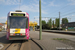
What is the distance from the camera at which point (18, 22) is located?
9.91 metres

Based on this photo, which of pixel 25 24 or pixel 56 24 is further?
pixel 56 24

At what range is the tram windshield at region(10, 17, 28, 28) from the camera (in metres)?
9.82

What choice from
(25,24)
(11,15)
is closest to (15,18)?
(11,15)

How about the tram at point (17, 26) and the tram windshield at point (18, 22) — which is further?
the tram windshield at point (18, 22)

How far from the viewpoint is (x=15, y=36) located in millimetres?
9781

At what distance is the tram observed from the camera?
9.72 metres

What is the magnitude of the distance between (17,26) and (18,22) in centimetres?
41

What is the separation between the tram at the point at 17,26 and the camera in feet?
31.9

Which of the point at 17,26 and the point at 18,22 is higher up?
the point at 18,22

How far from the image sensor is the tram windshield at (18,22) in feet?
32.2

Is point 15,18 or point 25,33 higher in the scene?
point 15,18

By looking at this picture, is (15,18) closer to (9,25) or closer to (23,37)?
(9,25)

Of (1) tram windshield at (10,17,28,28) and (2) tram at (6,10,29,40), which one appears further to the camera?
(1) tram windshield at (10,17,28,28)

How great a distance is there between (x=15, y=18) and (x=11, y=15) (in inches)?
19.4
